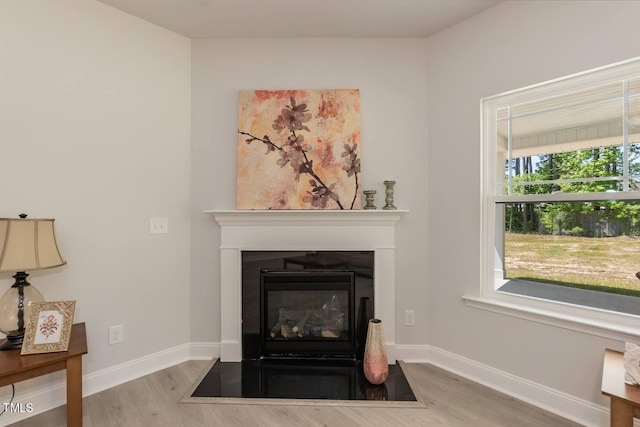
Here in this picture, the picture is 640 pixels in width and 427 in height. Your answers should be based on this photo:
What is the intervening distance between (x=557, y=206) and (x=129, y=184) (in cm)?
298

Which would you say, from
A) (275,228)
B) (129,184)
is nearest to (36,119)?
(129,184)

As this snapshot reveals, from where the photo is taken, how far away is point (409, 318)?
2.70 meters

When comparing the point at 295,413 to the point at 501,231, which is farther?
the point at 501,231

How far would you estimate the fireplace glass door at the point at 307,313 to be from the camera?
263 centimetres

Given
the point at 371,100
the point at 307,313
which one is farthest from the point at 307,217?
the point at 371,100

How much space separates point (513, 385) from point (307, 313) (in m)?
1.52

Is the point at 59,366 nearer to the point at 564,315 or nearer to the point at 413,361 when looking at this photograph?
the point at 413,361

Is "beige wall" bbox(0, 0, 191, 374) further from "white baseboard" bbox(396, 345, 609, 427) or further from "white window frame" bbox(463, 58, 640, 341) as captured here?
"white window frame" bbox(463, 58, 640, 341)

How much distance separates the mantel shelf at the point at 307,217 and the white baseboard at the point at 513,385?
1075mm

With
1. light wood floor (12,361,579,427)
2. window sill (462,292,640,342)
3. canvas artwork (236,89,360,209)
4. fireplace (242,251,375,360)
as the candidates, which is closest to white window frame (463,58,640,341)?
window sill (462,292,640,342)

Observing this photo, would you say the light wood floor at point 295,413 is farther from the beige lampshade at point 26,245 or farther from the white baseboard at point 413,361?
the beige lampshade at point 26,245

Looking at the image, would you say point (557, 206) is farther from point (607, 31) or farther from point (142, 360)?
point (142, 360)

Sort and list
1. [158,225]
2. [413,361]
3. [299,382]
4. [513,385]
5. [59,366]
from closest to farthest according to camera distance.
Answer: [59,366]
[513,385]
[299,382]
[158,225]
[413,361]

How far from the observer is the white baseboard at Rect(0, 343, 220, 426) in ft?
6.46
